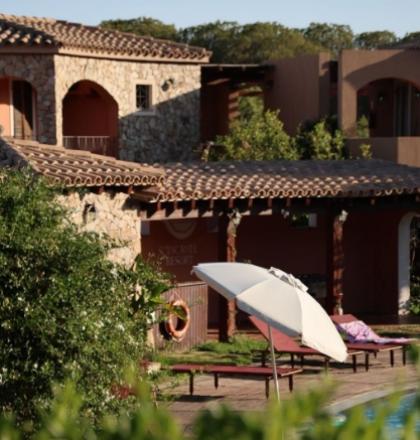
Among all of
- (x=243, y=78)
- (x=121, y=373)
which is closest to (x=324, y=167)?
(x=243, y=78)

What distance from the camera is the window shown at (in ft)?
112

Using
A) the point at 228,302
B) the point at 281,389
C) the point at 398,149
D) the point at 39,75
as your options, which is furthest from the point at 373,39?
the point at 281,389

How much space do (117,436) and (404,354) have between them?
16271mm

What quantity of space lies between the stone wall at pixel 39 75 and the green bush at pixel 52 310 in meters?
19.3

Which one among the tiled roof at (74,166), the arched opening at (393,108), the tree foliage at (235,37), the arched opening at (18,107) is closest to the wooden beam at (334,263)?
the tiled roof at (74,166)

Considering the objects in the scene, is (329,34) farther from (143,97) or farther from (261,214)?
(261,214)

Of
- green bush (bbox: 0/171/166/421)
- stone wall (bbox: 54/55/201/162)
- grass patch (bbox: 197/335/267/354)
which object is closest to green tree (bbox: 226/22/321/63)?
stone wall (bbox: 54/55/201/162)

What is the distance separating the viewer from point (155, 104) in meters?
34.3

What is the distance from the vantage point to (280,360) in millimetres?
20406

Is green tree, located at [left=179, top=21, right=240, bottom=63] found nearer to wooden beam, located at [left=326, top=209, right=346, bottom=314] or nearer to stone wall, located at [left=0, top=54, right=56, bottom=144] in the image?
stone wall, located at [left=0, top=54, right=56, bottom=144]

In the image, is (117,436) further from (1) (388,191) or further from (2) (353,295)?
(2) (353,295)

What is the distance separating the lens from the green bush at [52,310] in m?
11.1

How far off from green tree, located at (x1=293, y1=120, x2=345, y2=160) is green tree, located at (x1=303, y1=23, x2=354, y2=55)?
62509 millimetres

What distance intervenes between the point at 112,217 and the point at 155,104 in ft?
50.8
